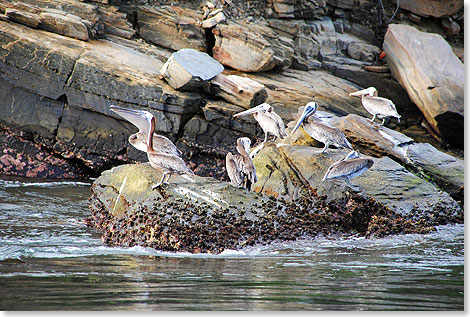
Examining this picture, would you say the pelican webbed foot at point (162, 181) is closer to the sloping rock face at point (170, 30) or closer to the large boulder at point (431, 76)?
the sloping rock face at point (170, 30)

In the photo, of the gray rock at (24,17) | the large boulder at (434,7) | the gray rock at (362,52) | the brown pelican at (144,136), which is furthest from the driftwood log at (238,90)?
→ the large boulder at (434,7)

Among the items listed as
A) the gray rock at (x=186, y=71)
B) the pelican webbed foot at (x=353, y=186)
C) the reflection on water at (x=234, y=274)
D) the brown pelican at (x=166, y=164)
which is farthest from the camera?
the gray rock at (x=186, y=71)

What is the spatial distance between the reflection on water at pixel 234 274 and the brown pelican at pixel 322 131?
1.71 metres

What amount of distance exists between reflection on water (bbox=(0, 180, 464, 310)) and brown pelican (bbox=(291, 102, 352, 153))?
1.71 meters

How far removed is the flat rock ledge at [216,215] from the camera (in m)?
6.98

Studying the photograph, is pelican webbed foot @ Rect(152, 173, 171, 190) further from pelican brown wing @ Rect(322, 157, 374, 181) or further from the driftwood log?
the driftwood log

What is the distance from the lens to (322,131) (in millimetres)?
8828

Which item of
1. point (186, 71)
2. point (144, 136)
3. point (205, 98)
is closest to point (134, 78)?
point (186, 71)

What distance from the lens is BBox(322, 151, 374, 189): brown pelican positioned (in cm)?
800

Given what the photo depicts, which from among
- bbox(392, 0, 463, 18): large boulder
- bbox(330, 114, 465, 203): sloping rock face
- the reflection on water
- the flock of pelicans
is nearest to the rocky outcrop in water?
bbox(330, 114, 465, 203): sloping rock face

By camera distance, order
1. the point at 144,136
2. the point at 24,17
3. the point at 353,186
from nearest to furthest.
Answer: the point at 353,186 < the point at 144,136 < the point at 24,17

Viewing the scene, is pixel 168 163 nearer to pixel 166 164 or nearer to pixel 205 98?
pixel 166 164

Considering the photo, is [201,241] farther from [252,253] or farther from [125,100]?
[125,100]

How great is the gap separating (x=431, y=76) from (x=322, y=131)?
234 inches
